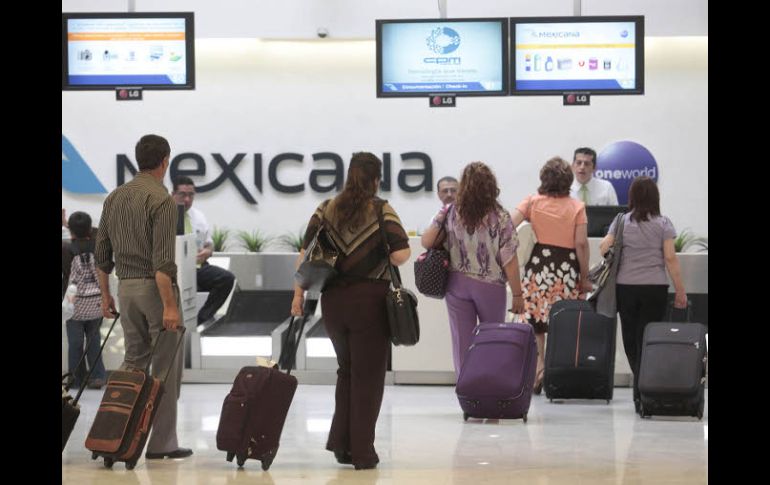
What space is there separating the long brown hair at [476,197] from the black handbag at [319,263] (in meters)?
1.82

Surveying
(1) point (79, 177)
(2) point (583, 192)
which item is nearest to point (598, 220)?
(2) point (583, 192)

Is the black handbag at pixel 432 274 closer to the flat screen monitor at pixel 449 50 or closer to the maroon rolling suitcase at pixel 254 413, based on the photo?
the maroon rolling suitcase at pixel 254 413

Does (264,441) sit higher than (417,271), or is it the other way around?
(417,271)

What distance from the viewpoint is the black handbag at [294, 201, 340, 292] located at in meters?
5.81

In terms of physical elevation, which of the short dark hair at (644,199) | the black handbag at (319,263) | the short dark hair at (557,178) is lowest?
the black handbag at (319,263)

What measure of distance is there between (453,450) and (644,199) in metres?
2.43

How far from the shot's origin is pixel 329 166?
49.3 feet

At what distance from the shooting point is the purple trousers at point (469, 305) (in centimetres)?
768

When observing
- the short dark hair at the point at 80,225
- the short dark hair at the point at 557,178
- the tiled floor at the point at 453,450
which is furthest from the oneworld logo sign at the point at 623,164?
the short dark hair at the point at 80,225

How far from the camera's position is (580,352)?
8633mm

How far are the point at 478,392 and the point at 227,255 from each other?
19.8 ft

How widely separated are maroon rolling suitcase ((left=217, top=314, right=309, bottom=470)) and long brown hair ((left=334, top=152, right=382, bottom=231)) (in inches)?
32.1
